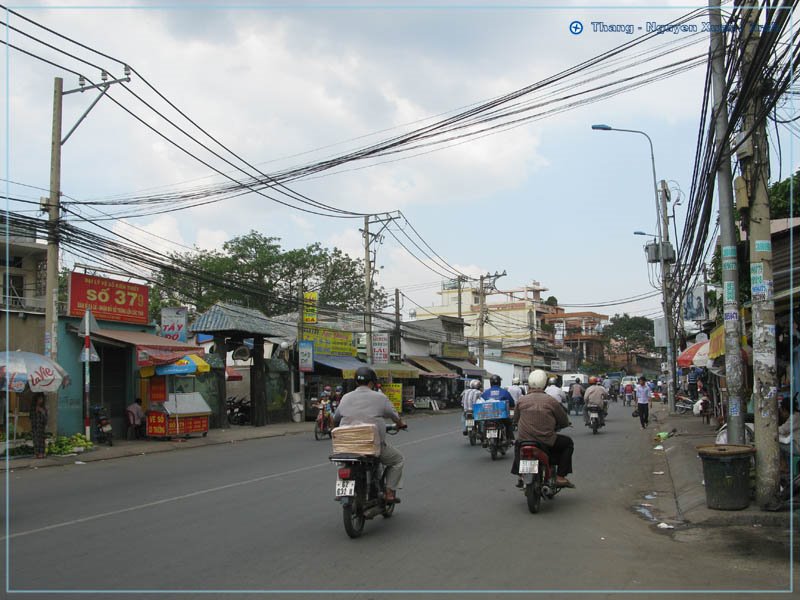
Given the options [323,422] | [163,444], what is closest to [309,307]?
[323,422]

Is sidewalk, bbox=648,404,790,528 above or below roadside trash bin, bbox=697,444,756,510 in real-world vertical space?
below

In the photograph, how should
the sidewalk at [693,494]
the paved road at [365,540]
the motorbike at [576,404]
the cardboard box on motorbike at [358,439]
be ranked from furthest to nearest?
the motorbike at [576,404] → the sidewalk at [693,494] → the cardboard box on motorbike at [358,439] → the paved road at [365,540]

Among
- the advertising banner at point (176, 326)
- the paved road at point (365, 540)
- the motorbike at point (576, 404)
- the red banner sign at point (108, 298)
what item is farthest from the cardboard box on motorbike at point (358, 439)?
the motorbike at point (576, 404)

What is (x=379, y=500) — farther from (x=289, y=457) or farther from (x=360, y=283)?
(x=360, y=283)

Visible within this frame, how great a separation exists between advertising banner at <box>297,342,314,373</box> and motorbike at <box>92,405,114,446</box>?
1254 centimetres

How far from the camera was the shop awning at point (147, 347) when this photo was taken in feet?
69.2

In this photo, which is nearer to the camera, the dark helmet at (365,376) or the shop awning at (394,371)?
the dark helmet at (365,376)

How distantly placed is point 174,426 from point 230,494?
1215 cm

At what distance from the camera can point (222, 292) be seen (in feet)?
166

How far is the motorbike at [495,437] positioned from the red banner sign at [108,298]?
12.7m

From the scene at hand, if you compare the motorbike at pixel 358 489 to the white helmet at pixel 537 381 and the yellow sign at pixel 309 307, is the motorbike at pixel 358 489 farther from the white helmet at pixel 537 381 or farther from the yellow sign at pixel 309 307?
the yellow sign at pixel 309 307

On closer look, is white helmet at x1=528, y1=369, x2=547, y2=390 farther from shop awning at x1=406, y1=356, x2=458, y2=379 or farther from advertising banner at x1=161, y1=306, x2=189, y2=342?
shop awning at x1=406, y1=356, x2=458, y2=379

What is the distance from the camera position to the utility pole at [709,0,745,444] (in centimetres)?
955

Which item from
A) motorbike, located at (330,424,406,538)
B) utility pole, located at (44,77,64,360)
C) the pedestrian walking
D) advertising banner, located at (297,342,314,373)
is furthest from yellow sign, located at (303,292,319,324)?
motorbike, located at (330,424,406,538)
